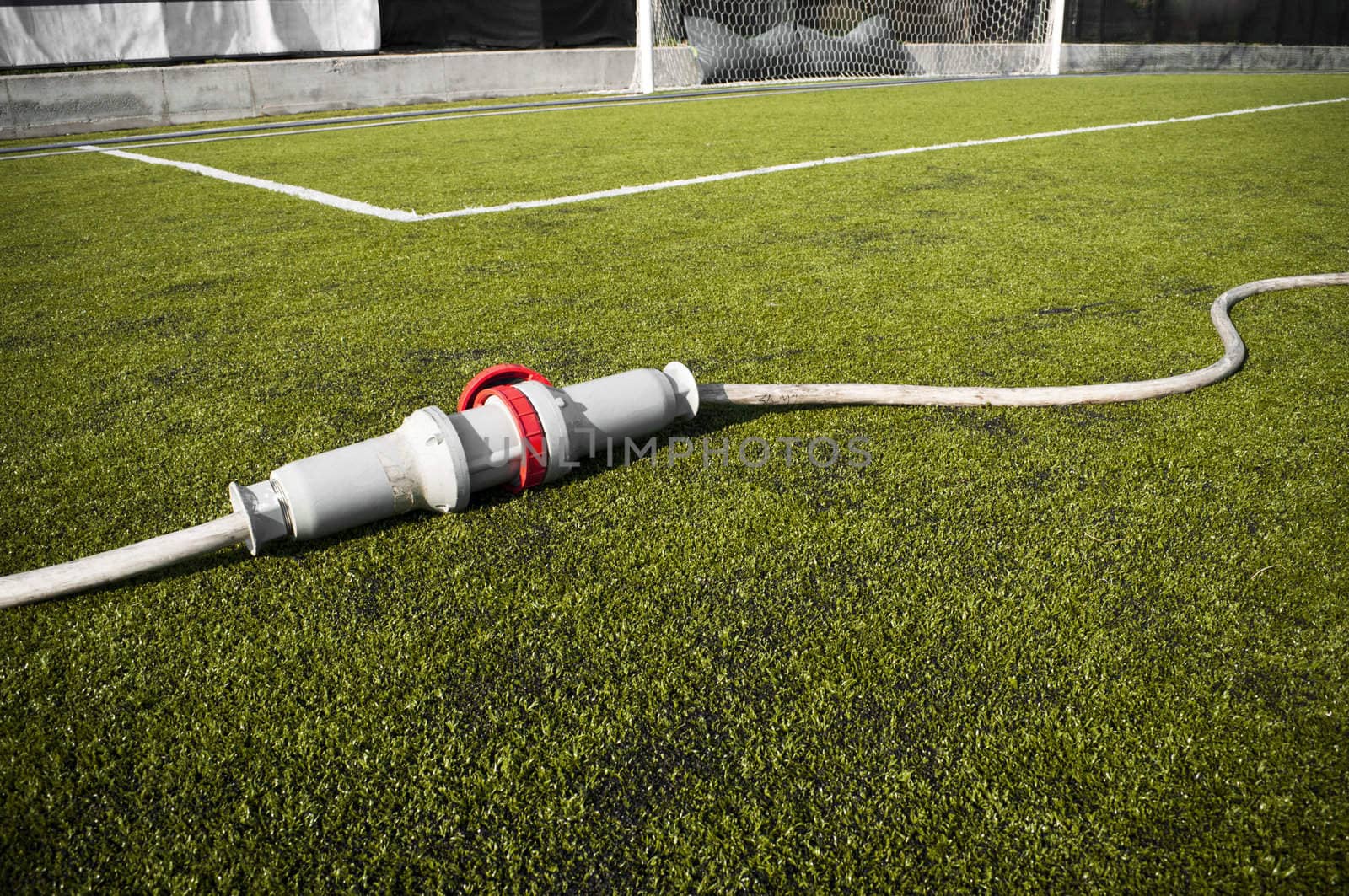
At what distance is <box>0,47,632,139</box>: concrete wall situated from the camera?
919 cm

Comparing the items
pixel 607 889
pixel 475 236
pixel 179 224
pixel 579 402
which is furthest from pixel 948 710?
pixel 179 224

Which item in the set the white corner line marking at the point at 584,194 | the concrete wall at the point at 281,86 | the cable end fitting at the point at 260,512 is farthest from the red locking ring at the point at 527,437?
the concrete wall at the point at 281,86

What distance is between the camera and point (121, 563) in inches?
60.1

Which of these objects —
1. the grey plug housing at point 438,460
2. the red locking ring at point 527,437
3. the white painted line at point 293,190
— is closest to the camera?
the grey plug housing at point 438,460

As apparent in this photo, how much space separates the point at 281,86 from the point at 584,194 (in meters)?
7.51

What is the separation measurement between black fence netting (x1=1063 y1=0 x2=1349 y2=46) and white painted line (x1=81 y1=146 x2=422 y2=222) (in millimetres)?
15567

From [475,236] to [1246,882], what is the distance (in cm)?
372

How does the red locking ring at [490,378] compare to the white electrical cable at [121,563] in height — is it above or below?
above

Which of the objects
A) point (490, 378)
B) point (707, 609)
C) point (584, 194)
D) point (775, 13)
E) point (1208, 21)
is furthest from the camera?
point (1208, 21)

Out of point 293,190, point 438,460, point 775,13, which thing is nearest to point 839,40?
point 775,13

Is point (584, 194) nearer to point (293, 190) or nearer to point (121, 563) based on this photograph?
point (293, 190)

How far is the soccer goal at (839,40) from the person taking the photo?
44.2 ft

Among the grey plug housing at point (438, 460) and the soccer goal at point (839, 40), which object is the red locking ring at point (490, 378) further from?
the soccer goal at point (839, 40)

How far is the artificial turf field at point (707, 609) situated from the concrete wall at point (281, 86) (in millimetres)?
7474
